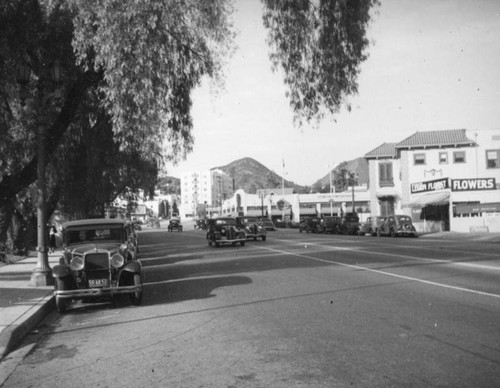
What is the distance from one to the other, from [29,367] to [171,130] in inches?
396

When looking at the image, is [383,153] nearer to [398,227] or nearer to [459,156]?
[459,156]

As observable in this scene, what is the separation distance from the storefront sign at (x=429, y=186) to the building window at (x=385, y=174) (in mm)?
6356

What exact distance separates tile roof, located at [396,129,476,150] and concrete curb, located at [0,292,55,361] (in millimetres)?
44481

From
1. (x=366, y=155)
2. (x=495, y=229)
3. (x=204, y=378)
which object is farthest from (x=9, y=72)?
(x=366, y=155)

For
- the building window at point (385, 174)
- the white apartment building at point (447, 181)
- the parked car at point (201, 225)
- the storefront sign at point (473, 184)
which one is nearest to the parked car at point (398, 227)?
the white apartment building at point (447, 181)

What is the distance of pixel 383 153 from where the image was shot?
193ft

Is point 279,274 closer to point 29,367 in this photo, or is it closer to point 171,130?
point 171,130

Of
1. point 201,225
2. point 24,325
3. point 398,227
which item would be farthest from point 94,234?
point 201,225

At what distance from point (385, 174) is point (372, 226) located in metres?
13.7

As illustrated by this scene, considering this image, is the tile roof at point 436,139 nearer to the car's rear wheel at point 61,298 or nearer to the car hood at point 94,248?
the car hood at point 94,248

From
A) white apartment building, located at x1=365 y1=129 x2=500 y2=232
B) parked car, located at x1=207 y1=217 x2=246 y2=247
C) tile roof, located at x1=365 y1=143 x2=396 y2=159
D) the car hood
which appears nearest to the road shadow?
the car hood

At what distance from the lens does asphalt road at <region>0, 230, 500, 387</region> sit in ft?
18.2

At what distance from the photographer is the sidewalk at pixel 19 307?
7734mm

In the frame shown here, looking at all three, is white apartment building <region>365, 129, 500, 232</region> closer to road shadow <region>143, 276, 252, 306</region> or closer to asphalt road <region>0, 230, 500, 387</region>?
asphalt road <region>0, 230, 500, 387</region>
